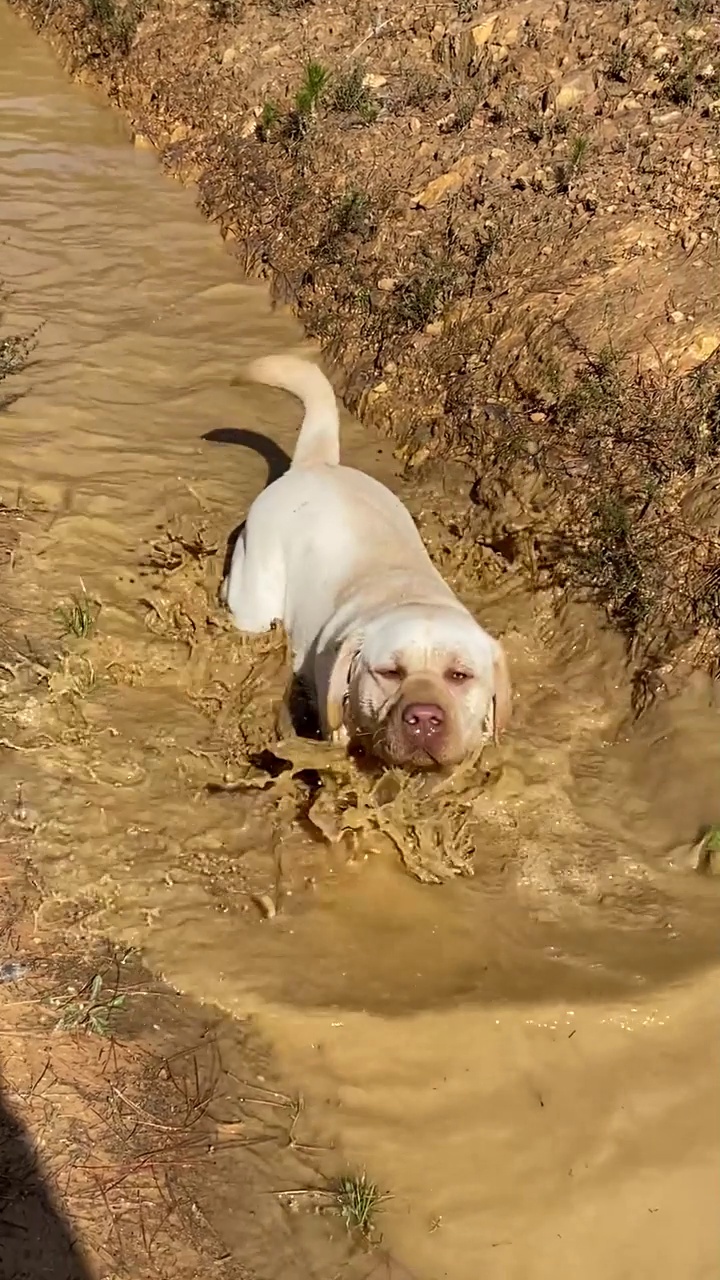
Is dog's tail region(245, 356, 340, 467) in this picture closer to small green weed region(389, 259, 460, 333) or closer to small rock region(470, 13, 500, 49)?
small green weed region(389, 259, 460, 333)

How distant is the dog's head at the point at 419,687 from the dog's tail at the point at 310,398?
4.38ft

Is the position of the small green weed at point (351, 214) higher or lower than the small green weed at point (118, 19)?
lower

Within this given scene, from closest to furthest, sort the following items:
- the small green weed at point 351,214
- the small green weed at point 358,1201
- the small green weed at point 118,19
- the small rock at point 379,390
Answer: the small green weed at point 358,1201
the small rock at point 379,390
the small green weed at point 351,214
the small green weed at point 118,19

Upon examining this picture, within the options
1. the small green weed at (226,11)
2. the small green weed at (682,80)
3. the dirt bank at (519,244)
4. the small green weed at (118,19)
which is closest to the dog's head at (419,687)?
the dirt bank at (519,244)

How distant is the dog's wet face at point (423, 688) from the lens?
343 centimetres

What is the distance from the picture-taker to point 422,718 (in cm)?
338

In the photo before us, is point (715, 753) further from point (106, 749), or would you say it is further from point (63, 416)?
point (63, 416)

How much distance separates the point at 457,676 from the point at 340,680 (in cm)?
42

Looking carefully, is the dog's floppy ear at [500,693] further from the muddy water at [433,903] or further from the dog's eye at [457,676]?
the muddy water at [433,903]

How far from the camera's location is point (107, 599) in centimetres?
489

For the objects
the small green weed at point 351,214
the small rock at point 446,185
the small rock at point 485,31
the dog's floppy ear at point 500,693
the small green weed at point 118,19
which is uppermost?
the small green weed at point 118,19

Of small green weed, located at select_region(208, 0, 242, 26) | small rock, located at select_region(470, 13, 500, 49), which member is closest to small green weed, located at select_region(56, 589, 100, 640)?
small rock, located at select_region(470, 13, 500, 49)

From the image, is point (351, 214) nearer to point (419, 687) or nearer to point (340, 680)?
point (340, 680)

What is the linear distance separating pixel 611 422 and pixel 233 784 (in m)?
2.63
